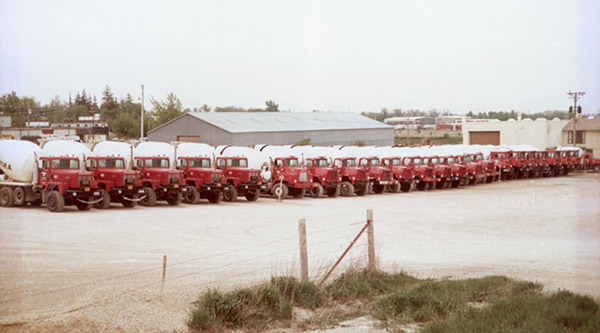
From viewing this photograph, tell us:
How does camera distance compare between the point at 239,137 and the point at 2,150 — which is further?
the point at 239,137

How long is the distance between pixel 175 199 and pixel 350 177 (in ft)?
42.6

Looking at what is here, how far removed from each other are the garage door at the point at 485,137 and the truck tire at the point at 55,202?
72.1 m

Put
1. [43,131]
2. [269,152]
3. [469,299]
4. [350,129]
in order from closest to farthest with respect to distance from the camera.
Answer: [469,299], [269,152], [43,131], [350,129]

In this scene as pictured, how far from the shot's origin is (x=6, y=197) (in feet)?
99.1

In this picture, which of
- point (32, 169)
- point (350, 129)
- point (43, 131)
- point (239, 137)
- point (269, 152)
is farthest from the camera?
point (350, 129)

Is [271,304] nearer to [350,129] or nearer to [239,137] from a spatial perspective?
[239,137]

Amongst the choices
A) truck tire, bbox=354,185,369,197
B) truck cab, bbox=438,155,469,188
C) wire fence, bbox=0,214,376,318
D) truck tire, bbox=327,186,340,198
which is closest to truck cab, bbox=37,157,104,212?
wire fence, bbox=0,214,376,318

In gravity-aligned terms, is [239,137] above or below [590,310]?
above

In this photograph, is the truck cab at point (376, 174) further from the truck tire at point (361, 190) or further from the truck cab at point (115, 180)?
the truck cab at point (115, 180)

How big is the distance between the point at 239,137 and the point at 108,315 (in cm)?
5514

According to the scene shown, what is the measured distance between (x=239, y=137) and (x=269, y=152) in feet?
78.9


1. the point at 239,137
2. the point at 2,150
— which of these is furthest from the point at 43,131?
the point at 2,150

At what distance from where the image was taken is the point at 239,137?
216 feet

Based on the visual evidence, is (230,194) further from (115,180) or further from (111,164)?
(115,180)
